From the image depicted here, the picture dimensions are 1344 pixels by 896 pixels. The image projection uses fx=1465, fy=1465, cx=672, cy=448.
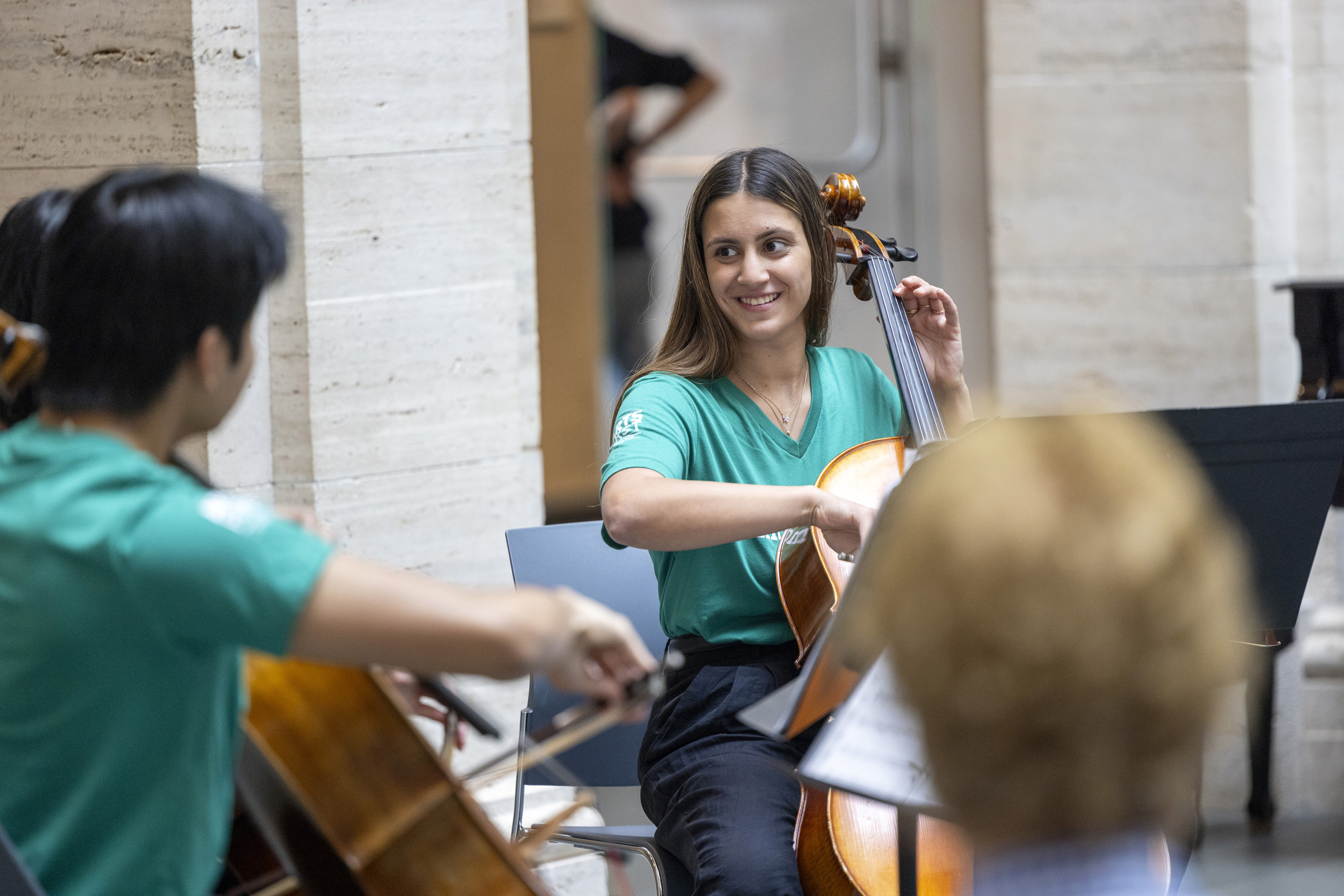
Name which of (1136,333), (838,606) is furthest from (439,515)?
(1136,333)

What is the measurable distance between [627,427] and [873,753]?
2.54 feet

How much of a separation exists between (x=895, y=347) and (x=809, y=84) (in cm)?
292

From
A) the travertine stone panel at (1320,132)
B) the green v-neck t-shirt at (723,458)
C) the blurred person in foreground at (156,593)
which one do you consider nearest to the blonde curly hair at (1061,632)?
the blurred person in foreground at (156,593)

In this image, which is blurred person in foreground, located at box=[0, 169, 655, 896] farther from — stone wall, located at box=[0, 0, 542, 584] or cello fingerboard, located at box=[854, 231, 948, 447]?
stone wall, located at box=[0, 0, 542, 584]

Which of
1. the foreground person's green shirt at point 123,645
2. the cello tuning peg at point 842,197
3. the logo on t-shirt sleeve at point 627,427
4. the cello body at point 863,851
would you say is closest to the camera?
the foreground person's green shirt at point 123,645

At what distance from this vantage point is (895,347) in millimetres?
1824

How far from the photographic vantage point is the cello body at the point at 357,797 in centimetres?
107

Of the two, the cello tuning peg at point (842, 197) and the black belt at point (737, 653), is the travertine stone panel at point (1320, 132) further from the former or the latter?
the black belt at point (737, 653)

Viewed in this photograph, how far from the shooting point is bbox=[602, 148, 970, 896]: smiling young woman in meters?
1.57

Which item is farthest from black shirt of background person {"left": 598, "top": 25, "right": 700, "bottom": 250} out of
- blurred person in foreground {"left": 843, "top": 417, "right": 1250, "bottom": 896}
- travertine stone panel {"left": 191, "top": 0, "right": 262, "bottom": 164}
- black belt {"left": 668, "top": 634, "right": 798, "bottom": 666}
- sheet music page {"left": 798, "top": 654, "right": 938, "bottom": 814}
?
blurred person in foreground {"left": 843, "top": 417, "right": 1250, "bottom": 896}

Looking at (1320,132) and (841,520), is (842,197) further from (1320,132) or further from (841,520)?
(1320,132)

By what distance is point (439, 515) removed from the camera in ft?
7.79

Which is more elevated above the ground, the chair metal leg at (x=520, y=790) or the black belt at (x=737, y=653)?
the black belt at (x=737, y=653)

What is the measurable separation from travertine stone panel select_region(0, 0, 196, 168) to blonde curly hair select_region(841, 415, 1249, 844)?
183 centimetres
